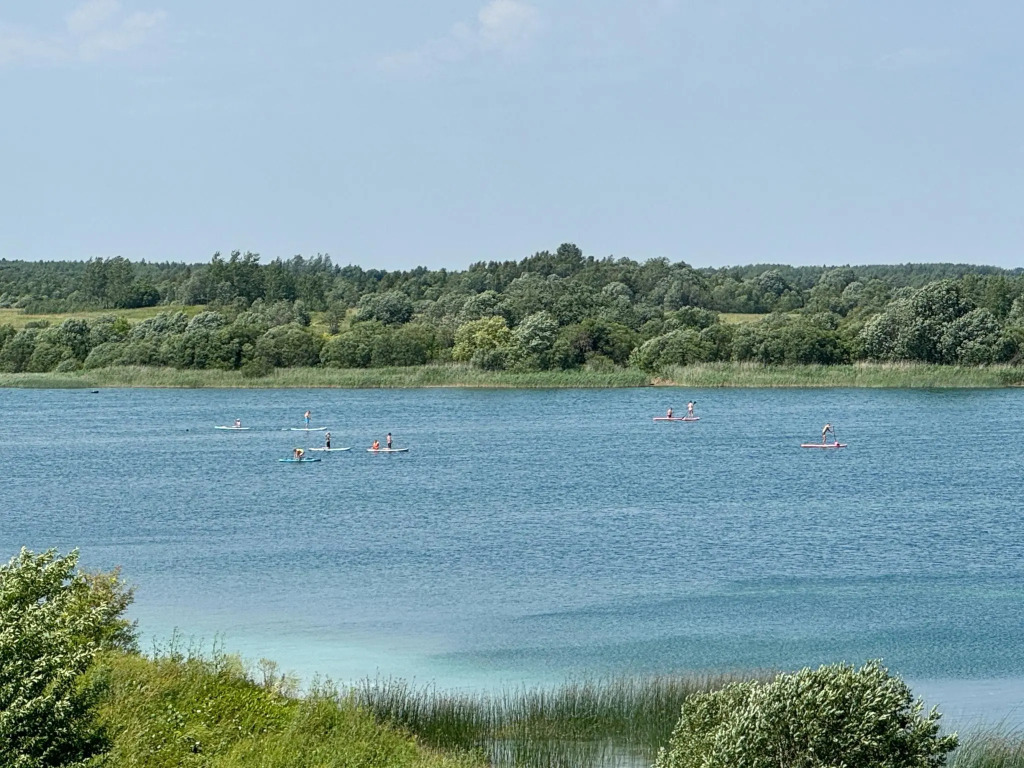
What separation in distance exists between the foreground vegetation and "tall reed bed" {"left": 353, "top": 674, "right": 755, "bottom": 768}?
35 mm

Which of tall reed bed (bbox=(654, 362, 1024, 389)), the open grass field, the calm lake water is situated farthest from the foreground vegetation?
the open grass field

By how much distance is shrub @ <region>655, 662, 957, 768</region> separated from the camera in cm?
1511

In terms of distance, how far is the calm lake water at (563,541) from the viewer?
95.0ft

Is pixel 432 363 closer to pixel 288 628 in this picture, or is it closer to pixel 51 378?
pixel 51 378

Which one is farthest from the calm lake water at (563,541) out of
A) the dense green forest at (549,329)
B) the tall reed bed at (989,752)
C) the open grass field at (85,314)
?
the open grass field at (85,314)

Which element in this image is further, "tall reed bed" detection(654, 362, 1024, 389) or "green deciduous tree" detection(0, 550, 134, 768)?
"tall reed bed" detection(654, 362, 1024, 389)

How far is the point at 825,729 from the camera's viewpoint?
1521cm

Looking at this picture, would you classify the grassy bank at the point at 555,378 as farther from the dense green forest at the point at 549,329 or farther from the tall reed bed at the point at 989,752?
the tall reed bed at the point at 989,752

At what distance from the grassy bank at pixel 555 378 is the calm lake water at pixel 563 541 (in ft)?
63.4

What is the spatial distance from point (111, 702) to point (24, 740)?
469 centimetres

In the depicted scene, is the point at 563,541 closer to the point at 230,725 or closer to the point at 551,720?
the point at 551,720

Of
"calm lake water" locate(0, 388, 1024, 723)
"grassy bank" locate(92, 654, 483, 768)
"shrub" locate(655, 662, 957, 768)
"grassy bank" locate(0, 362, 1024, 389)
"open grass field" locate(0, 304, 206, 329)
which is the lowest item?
"calm lake water" locate(0, 388, 1024, 723)

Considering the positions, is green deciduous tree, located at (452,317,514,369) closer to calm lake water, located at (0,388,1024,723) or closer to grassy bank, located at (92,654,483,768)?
calm lake water, located at (0,388,1024,723)

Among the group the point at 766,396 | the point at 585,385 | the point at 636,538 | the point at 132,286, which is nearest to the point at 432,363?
the point at 585,385
